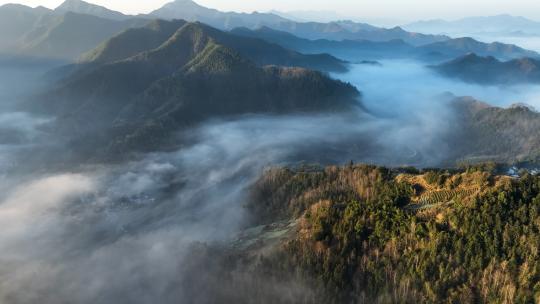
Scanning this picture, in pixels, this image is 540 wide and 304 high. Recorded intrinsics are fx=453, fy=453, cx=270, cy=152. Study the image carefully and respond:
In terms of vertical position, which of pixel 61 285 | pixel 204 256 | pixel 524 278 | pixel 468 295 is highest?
pixel 524 278

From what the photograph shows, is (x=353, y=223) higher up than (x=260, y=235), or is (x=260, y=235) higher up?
(x=353, y=223)

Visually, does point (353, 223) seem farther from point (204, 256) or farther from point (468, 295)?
point (204, 256)

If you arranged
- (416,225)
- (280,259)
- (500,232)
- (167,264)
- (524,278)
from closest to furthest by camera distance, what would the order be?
(524,278), (500,232), (416,225), (280,259), (167,264)

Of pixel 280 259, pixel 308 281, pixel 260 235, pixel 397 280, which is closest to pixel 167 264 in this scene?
pixel 260 235

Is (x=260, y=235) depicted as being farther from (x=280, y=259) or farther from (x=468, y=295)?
(x=468, y=295)

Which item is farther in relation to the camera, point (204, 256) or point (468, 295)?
point (204, 256)

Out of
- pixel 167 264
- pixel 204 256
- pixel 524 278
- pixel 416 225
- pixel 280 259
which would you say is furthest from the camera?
pixel 167 264

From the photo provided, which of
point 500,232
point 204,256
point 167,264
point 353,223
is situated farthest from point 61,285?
A: point 500,232
